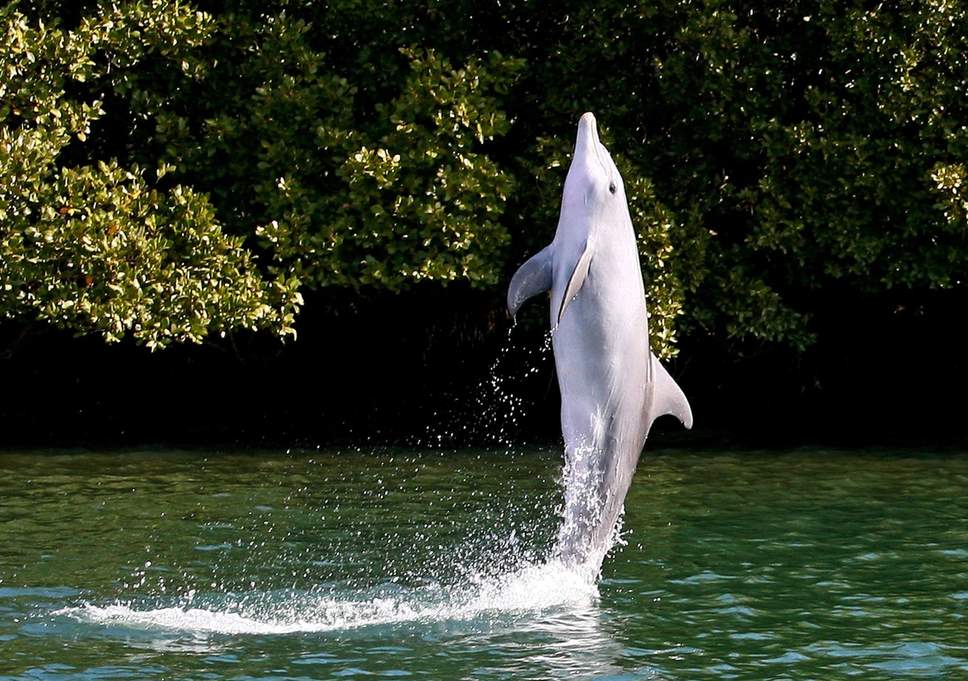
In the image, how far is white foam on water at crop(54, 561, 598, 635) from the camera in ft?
40.0

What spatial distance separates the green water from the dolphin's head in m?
2.83

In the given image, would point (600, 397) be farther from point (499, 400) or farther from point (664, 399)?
point (499, 400)

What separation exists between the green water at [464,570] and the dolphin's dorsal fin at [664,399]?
1.47m

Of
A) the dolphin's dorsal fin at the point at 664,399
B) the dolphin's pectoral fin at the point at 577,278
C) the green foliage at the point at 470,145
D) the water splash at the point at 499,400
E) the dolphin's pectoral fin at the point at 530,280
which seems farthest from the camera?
the water splash at the point at 499,400

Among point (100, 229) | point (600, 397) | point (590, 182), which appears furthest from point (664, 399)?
point (100, 229)

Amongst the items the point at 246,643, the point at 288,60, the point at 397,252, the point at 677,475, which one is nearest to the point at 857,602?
the point at 246,643

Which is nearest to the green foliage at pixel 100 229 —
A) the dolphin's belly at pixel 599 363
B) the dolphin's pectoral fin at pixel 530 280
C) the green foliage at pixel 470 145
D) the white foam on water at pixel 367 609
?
the green foliage at pixel 470 145

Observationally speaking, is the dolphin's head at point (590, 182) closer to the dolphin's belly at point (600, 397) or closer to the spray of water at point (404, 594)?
the dolphin's belly at point (600, 397)

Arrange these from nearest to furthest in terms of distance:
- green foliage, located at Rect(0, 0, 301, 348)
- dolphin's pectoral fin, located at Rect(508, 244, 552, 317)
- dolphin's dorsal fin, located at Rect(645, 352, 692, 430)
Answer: dolphin's pectoral fin, located at Rect(508, 244, 552, 317) < dolphin's dorsal fin, located at Rect(645, 352, 692, 430) < green foliage, located at Rect(0, 0, 301, 348)

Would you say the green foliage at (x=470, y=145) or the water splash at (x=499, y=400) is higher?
the green foliage at (x=470, y=145)

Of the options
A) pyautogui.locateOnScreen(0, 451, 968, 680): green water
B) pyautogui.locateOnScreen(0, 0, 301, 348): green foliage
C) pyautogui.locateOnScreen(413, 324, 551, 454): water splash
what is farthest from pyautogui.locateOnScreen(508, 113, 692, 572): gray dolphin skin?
pyautogui.locateOnScreen(413, 324, 551, 454): water splash

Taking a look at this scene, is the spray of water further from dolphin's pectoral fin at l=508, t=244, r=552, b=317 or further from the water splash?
the water splash

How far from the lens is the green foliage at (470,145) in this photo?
62.7 ft

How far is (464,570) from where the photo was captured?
14.3 m
